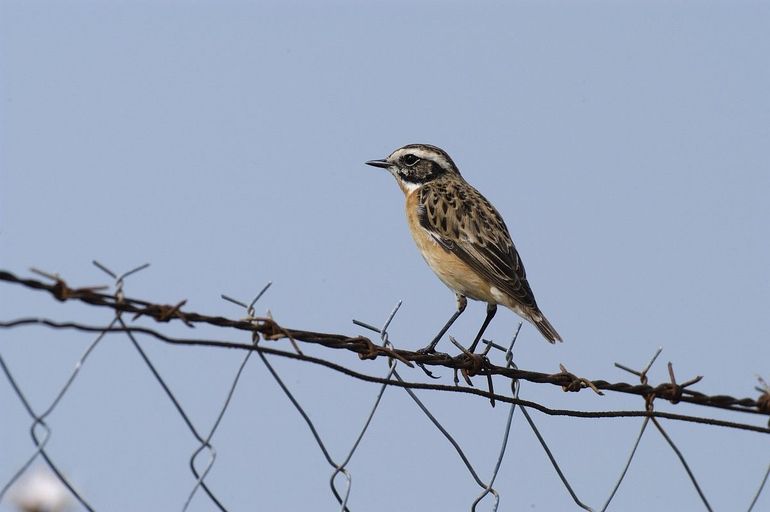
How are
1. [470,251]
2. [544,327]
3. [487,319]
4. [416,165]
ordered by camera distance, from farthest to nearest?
1. [416,165]
2. [487,319]
3. [470,251]
4. [544,327]

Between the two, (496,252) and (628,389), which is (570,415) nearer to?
(628,389)

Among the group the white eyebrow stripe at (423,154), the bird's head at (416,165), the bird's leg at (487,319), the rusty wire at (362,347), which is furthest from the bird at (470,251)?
the rusty wire at (362,347)

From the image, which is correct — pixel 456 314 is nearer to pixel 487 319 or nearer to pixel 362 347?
pixel 487 319

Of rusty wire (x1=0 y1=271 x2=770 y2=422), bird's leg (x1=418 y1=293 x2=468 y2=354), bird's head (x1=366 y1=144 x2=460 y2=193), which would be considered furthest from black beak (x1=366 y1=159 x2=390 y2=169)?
rusty wire (x1=0 y1=271 x2=770 y2=422)

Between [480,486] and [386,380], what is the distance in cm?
112

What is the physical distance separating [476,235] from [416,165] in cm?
169

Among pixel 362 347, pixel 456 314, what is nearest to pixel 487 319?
pixel 456 314

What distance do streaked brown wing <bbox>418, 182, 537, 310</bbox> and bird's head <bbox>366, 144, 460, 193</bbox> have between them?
0.55m

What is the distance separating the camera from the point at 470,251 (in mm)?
10242

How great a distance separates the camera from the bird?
9.98 meters

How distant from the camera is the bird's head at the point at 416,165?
1177cm

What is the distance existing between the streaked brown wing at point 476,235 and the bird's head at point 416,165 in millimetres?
547

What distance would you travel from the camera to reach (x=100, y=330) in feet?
14.1

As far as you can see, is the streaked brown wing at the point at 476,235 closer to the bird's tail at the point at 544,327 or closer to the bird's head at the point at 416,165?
the bird's tail at the point at 544,327
